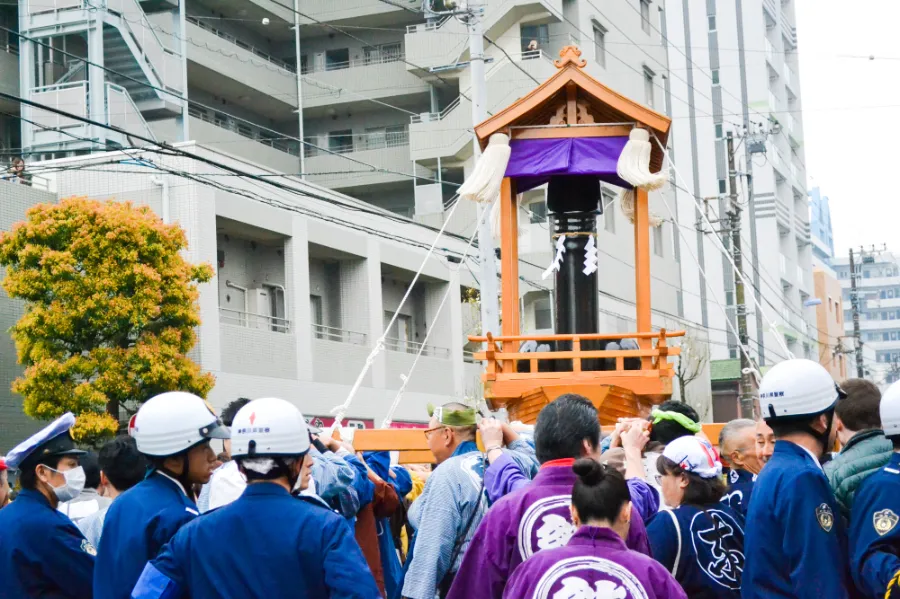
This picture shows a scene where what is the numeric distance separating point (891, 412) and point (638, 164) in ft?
20.5

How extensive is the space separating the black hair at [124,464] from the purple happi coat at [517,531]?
169cm

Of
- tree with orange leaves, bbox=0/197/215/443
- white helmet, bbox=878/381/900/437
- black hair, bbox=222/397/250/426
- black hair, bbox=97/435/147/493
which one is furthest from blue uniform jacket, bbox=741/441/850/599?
tree with orange leaves, bbox=0/197/215/443

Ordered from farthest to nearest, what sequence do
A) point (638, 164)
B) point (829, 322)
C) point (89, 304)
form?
point (829, 322) → point (89, 304) → point (638, 164)

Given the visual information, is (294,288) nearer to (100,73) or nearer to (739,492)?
(100,73)

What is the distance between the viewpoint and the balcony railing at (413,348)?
31016 mm

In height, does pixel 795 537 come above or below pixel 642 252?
below

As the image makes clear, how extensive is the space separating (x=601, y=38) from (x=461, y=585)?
3284 centimetres

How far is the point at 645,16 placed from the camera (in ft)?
132

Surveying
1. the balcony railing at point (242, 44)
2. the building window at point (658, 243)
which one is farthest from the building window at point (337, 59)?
the building window at point (658, 243)

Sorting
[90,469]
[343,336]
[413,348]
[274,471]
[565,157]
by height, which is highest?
[565,157]

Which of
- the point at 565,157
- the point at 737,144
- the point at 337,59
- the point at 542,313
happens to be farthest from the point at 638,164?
the point at 737,144

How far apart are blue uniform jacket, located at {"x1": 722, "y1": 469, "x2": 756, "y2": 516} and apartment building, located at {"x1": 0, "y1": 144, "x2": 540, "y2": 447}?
1409cm

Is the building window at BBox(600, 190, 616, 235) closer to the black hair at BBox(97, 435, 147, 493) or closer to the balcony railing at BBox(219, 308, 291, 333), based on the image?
the balcony railing at BBox(219, 308, 291, 333)

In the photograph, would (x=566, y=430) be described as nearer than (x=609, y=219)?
Yes
